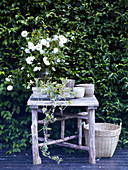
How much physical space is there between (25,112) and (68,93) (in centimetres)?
95

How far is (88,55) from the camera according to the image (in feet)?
10.1

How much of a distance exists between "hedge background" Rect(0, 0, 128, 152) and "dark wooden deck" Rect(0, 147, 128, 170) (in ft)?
0.70

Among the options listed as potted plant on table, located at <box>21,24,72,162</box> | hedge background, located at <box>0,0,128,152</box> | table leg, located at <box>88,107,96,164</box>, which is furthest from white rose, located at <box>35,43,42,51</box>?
table leg, located at <box>88,107,96,164</box>

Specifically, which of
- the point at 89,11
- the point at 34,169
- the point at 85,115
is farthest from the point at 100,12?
the point at 34,169

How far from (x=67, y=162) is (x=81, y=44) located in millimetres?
1540

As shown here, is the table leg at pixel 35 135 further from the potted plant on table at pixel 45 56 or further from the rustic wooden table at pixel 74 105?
the potted plant on table at pixel 45 56

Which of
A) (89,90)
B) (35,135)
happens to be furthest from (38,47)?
(35,135)

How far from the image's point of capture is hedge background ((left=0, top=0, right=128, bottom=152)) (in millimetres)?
3037

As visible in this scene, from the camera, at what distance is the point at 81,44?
10.1 ft

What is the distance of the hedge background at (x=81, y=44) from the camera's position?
3037mm

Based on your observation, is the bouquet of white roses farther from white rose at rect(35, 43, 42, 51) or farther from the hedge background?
the hedge background

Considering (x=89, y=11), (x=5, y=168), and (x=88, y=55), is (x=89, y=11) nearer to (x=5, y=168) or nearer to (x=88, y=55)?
(x=88, y=55)

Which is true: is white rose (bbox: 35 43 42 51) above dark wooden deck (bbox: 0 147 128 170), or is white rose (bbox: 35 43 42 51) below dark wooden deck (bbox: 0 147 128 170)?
above

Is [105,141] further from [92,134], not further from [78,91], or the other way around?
[78,91]
